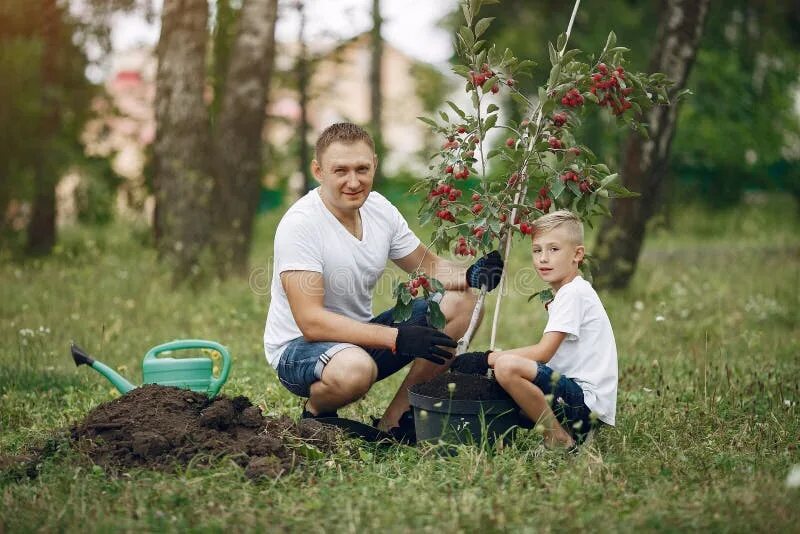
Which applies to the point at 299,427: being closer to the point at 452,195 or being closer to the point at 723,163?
the point at 452,195

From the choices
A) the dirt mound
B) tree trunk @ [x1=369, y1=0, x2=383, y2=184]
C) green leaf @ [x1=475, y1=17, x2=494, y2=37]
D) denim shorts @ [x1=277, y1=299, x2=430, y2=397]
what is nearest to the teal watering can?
the dirt mound

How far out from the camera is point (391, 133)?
34.0 m

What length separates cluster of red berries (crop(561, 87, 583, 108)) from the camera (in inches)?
162

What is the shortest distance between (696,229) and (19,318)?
12675 millimetres

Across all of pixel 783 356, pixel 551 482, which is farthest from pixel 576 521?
pixel 783 356

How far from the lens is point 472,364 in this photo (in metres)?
4.23

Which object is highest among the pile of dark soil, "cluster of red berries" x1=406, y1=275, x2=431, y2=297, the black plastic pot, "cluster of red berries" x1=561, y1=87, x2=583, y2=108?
"cluster of red berries" x1=561, y1=87, x2=583, y2=108

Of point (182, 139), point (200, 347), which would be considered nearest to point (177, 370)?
point (200, 347)

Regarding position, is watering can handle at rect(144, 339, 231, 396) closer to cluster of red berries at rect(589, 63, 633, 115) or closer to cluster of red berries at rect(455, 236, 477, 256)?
cluster of red berries at rect(455, 236, 477, 256)

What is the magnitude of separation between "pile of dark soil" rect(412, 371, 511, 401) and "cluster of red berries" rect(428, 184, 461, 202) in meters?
0.80

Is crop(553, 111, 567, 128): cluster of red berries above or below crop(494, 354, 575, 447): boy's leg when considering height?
above

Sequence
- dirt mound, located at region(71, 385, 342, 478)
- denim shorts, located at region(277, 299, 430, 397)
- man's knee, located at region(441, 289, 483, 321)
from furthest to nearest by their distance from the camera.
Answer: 1. man's knee, located at region(441, 289, 483, 321)
2. denim shorts, located at region(277, 299, 430, 397)
3. dirt mound, located at region(71, 385, 342, 478)

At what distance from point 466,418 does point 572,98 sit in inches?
58.2

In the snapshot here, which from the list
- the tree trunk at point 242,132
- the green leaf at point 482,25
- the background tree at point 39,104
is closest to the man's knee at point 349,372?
the green leaf at point 482,25
